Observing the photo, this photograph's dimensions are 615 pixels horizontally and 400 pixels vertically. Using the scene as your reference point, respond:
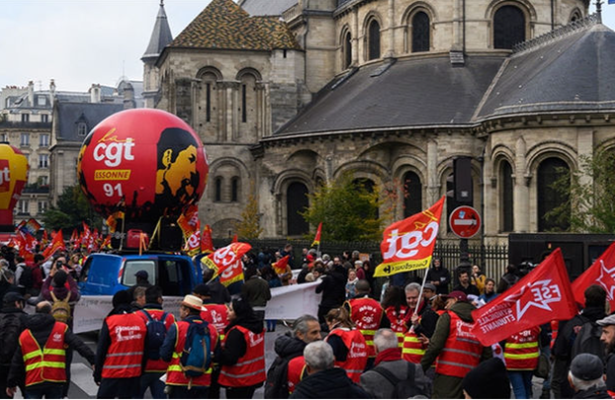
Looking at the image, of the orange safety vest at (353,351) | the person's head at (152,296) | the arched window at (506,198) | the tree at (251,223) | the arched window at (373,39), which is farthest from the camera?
the arched window at (373,39)

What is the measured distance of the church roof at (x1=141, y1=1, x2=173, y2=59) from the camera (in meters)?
86.2

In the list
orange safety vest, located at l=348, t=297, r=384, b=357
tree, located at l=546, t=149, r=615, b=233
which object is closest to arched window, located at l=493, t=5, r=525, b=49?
tree, located at l=546, t=149, r=615, b=233

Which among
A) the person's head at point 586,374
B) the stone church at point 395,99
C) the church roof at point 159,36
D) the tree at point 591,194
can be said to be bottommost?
the person's head at point 586,374

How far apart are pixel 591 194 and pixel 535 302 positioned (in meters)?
20.1

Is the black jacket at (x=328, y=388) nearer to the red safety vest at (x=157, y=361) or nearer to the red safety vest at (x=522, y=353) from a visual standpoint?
the red safety vest at (x=157, y=361)

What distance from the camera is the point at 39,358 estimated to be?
32.0 feet

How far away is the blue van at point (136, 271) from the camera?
17.3 m

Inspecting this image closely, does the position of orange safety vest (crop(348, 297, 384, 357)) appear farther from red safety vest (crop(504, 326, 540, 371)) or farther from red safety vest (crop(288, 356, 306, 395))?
red safety vest (crop(288, 356, 306, 395))

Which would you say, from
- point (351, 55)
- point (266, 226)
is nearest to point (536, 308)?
point (266, 226)

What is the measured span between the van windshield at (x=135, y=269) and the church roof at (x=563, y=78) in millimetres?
19788

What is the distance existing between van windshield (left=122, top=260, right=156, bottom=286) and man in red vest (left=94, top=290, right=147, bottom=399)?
23.9 feet

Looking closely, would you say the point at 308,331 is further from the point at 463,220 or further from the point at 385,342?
the point at 463,220

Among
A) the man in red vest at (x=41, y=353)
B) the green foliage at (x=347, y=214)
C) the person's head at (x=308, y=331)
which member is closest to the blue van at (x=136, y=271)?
the man in red vest at (x=41, y=353)

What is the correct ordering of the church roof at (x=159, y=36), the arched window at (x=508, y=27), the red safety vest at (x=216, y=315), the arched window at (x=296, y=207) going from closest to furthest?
the red safety vest at (x=216, y=315) → the arched window at (x=508, y=27) → the arched window at (x=296, y=207) → the church roof at (x=159, y=36)
